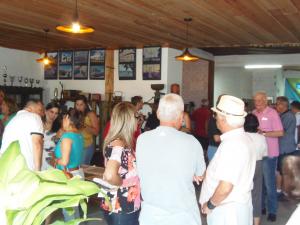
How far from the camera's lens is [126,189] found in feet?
8.80

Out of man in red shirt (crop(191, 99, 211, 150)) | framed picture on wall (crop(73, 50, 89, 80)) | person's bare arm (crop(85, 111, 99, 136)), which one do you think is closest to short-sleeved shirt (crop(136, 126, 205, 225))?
person's bare arm (crop(85, 111, 99, 136))

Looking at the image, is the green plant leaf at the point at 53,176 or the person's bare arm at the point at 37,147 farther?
the person's bare arm at the point at 37,147

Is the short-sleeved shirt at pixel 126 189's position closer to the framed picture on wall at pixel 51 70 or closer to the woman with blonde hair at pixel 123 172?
the woman with blonde hair at pixel 123 172

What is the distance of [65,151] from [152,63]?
550 centimetres

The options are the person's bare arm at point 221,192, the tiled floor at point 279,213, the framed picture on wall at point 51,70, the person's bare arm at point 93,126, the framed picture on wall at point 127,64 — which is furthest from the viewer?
the framed picture on wall at point 51,70

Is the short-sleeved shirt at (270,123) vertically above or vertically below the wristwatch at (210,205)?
above

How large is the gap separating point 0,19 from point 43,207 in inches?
241

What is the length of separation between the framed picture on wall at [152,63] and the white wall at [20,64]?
127 inches

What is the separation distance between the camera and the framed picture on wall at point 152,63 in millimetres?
8742

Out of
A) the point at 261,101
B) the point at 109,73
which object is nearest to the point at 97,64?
the point at 109,73

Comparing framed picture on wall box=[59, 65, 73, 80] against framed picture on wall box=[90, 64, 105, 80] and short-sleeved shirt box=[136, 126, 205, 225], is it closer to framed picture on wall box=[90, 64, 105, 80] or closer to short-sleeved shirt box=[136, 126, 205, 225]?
framed picture on wall box=[90, 64, 105, 80]

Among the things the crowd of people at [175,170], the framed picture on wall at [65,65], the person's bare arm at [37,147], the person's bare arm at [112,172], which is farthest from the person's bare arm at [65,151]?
the framed picture on wall at [65,65]

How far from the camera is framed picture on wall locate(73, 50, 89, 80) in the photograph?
975 centimetres

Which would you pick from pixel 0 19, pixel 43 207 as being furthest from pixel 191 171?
pixel 0 19
